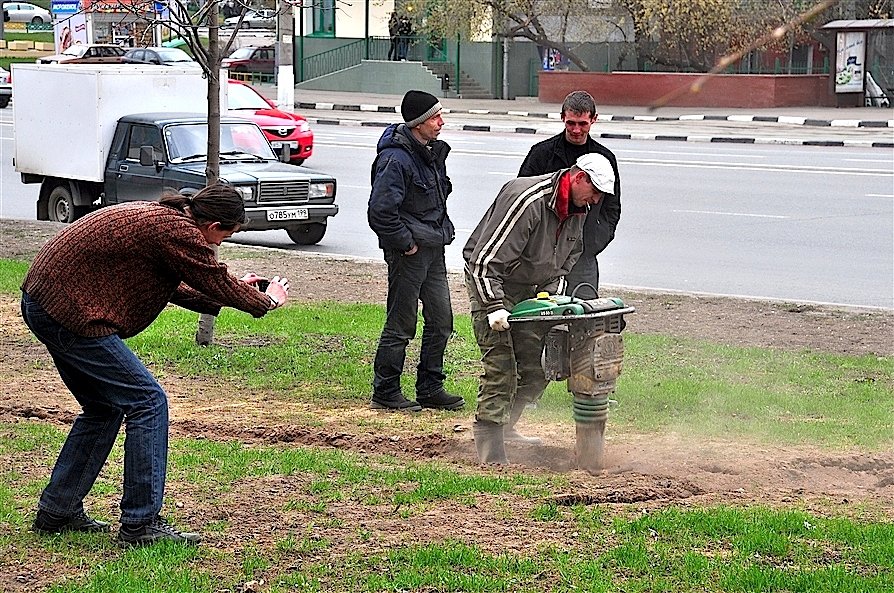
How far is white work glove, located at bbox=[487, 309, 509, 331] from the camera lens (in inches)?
239

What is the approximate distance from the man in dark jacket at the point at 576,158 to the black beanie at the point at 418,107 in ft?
2.18

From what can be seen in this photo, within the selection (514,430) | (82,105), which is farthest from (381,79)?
(514,430)

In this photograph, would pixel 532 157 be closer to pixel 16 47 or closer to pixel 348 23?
pixel 348 23

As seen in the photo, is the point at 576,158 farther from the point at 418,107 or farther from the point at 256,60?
the point at 256,60

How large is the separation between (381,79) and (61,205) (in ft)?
93.0

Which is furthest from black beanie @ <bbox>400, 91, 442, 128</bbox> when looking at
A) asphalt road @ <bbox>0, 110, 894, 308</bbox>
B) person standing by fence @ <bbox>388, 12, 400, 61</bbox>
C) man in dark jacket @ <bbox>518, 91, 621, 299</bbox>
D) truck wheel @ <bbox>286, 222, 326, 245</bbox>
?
person standing by fence @ <bbox>388, 12, 400, 61</bbox>

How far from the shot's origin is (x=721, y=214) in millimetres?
16797

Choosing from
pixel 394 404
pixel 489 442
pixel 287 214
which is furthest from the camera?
pixel 287 214

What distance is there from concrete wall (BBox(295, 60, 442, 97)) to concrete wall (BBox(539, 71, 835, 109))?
5400mm

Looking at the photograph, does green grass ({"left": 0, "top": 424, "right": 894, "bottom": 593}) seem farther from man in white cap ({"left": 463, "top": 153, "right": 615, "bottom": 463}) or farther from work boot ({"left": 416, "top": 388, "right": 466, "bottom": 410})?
work boot ({"left": 416, "top": 388, "right": 466, "bottom": 410})

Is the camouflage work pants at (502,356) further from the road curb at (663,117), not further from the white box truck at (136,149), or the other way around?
the road curb at (663,117)

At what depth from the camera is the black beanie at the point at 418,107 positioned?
761 centimetres

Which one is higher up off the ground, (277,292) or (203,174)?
(203,174)

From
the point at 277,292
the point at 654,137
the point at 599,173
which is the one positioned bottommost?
the point at 277,292
